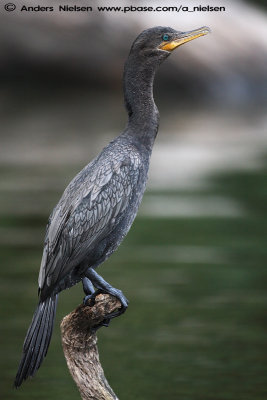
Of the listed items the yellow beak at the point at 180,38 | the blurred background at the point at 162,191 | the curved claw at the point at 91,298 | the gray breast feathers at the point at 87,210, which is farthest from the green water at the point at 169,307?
the yellow beak at the point at 180,38

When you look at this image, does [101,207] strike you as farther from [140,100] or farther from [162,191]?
[162,191]

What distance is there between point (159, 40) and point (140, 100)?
35 centimetres

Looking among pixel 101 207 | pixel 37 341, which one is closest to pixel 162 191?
pixel 101 207

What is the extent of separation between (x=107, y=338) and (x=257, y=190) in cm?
609

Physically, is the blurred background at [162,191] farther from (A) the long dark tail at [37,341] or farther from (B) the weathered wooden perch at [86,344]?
(A) the long dark tail at [37,341]

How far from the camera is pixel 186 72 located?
90.1ft

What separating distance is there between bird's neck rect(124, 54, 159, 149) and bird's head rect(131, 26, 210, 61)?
6cm

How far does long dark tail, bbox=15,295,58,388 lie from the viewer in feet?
18.9

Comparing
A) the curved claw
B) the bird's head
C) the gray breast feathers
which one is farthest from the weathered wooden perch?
the bird's head

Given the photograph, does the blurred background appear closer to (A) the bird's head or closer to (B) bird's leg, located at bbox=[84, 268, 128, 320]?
(B) bird's leg, located at bbox=[84, 268, 128, 320]

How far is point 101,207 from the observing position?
5973 mm

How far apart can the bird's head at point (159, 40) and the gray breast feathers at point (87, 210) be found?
54 cm

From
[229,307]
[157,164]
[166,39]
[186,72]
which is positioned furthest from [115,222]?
[186,72]

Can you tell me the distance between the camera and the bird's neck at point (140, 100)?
20.3 ft
